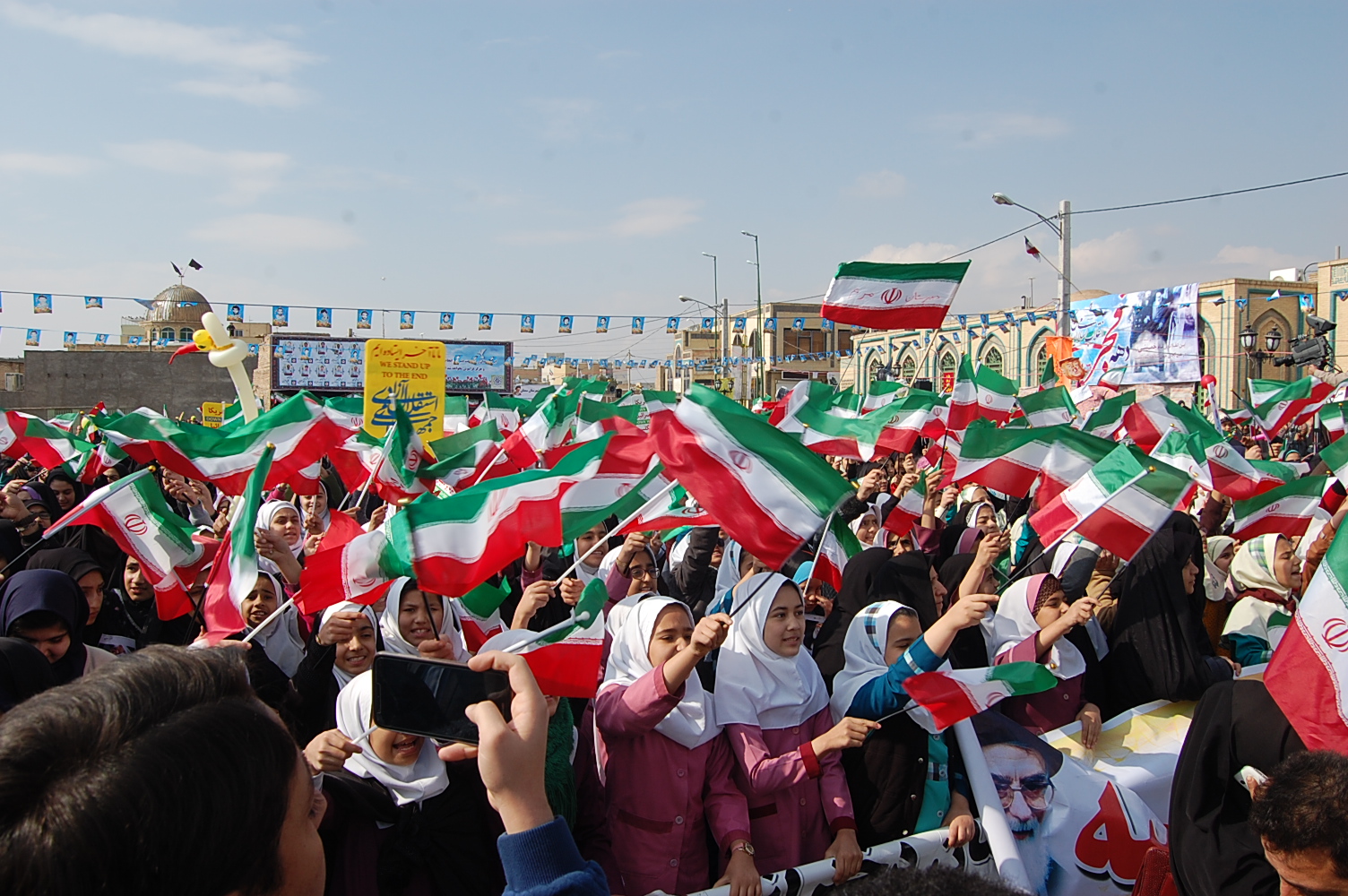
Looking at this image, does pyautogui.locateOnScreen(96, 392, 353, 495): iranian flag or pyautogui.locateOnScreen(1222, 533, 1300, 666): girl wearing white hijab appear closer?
pyautogui.locateOnScreen(1222, 533, 1300, 666): girl wearing white hijab

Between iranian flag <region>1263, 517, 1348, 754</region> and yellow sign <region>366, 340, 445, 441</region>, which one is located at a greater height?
yellow sign <region>366, 340, 445, 441</region>

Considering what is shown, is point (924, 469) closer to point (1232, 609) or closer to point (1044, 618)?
point (1232, 609)

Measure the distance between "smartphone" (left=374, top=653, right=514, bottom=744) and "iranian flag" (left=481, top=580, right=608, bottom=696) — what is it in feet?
3.21

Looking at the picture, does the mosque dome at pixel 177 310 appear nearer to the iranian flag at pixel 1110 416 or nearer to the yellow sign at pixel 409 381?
the yellow sign at pixel 409 381

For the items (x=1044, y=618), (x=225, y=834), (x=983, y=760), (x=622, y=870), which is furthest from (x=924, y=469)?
(x=225, y=834)

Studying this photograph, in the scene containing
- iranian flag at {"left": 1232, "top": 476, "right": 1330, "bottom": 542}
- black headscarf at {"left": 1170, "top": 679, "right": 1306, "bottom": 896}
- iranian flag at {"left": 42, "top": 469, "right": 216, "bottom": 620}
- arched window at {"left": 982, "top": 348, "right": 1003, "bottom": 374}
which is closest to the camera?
black headscarf at {"left": 1170, "top": 679, "right": 1306, "bottom": 896}

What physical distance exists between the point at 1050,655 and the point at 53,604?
4.07 meters

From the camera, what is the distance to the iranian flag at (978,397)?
31.7 ft

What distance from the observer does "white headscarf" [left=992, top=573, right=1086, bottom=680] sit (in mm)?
4215

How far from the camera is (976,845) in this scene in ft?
10.8

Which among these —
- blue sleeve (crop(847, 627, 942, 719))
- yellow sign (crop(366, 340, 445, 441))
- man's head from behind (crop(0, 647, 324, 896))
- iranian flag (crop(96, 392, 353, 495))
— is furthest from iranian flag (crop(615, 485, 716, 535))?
yellow sign (crop(366, 340, 445, 441))

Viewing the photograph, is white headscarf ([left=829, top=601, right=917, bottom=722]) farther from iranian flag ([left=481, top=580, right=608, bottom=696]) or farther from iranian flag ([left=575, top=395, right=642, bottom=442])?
iranian flag ([left=575, top=395, right=642, bottom=442])

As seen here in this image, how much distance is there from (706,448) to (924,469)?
213 inches

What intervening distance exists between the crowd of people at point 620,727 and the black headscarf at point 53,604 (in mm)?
11
